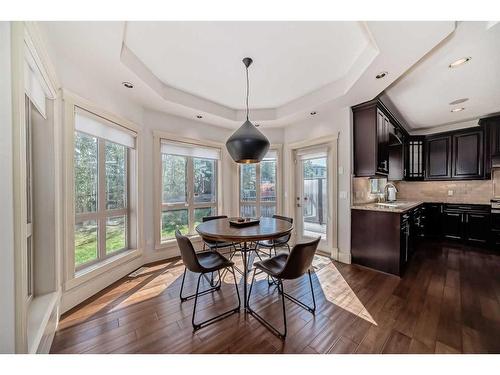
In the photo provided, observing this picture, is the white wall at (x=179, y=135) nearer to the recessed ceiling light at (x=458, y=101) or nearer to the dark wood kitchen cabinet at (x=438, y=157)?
the recessed ceiling light at (x=458, y=101)

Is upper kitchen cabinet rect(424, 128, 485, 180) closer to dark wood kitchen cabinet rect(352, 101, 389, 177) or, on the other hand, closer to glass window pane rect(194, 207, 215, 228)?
dark wood kitchen cabinet rect(352, 101, 389, 177)

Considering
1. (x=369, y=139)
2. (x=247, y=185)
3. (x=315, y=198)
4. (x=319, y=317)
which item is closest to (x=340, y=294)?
(x=319, y=317)

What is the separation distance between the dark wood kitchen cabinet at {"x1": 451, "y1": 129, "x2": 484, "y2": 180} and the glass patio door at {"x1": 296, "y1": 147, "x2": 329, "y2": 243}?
3.00 m

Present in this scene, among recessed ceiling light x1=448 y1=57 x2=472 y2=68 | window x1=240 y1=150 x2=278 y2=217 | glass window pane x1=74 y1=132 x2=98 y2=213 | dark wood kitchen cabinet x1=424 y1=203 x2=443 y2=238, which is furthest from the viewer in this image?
dark wood kitchen cabinet x1=424 y1=203 x2=443 y2=238

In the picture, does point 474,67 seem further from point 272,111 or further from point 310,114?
point 272,111

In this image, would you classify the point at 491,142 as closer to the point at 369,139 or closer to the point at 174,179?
the point at 369,139

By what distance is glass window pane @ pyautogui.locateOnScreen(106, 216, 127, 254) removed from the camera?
8.57ft

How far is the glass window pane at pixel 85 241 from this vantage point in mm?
2232

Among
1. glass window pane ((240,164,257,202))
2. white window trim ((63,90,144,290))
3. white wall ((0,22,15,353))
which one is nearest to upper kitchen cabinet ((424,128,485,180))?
glass window pane ((240,164,257,202))

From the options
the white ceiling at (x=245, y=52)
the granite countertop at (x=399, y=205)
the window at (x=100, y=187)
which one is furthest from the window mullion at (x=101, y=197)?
the granite countertop at (x=399, y=205)

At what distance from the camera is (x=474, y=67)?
2.22 meters
